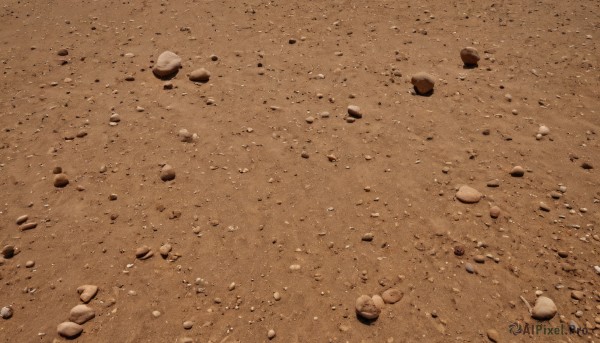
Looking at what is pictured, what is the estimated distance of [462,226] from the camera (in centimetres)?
397

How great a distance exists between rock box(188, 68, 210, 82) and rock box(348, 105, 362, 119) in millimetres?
2362

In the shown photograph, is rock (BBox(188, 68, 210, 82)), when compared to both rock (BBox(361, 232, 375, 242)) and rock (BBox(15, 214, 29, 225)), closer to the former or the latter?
rock (BBox(15, 214, 29, 225))

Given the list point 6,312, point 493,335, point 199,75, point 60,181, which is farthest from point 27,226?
point 493,335

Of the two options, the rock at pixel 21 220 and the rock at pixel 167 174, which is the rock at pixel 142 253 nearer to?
the rock at pixel 167 174

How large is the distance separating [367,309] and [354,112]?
2946mm

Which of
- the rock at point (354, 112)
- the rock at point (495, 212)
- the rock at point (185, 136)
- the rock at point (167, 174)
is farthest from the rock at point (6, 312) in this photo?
the rock at point (495, 212)

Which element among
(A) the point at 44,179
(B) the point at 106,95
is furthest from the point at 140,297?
(B) the point at 106,95

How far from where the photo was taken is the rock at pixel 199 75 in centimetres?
623

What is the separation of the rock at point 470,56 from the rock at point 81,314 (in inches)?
243

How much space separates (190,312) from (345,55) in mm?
5108

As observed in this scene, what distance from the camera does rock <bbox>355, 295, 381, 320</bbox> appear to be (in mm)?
3232

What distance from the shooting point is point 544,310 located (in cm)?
317

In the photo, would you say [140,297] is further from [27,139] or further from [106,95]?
[106,95]

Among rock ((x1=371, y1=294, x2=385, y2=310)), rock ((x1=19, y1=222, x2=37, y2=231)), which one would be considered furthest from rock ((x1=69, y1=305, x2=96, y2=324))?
rock ((x1=371, y1=294, x2=385, y2=310))
